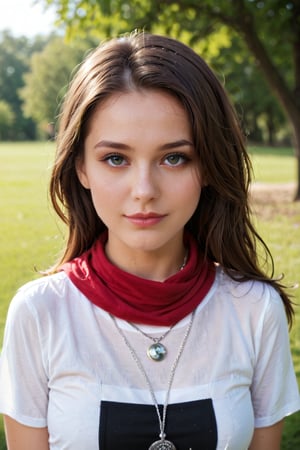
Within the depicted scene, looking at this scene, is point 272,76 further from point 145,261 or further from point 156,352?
point 156,352

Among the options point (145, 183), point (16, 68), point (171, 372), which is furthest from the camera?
point (16, 68)

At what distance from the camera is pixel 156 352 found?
1774 mm

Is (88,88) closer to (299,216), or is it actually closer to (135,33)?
(135,33)

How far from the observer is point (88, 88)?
1.79 metres

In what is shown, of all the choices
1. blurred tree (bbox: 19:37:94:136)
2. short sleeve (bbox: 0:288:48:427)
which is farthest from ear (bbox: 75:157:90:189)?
blurred tree (bbox: 19:37:94:136)

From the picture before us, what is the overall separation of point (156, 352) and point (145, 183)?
1.56ft

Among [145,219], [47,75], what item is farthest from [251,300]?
[47,75]

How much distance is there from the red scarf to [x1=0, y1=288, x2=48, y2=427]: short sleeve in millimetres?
181

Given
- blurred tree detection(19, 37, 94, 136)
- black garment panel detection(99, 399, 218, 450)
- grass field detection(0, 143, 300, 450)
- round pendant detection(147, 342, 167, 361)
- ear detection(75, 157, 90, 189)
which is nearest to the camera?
black garment panel detection(99, 399, 218, 450)

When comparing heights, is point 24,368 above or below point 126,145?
below

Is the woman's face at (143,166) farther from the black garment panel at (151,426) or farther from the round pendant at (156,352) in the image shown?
the black garment panel at (151,426)

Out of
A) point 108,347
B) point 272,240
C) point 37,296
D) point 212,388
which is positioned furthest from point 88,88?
point 272,240

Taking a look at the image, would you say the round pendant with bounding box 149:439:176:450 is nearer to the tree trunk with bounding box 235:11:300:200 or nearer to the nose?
the nose

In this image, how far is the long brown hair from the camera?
68.1 inches
